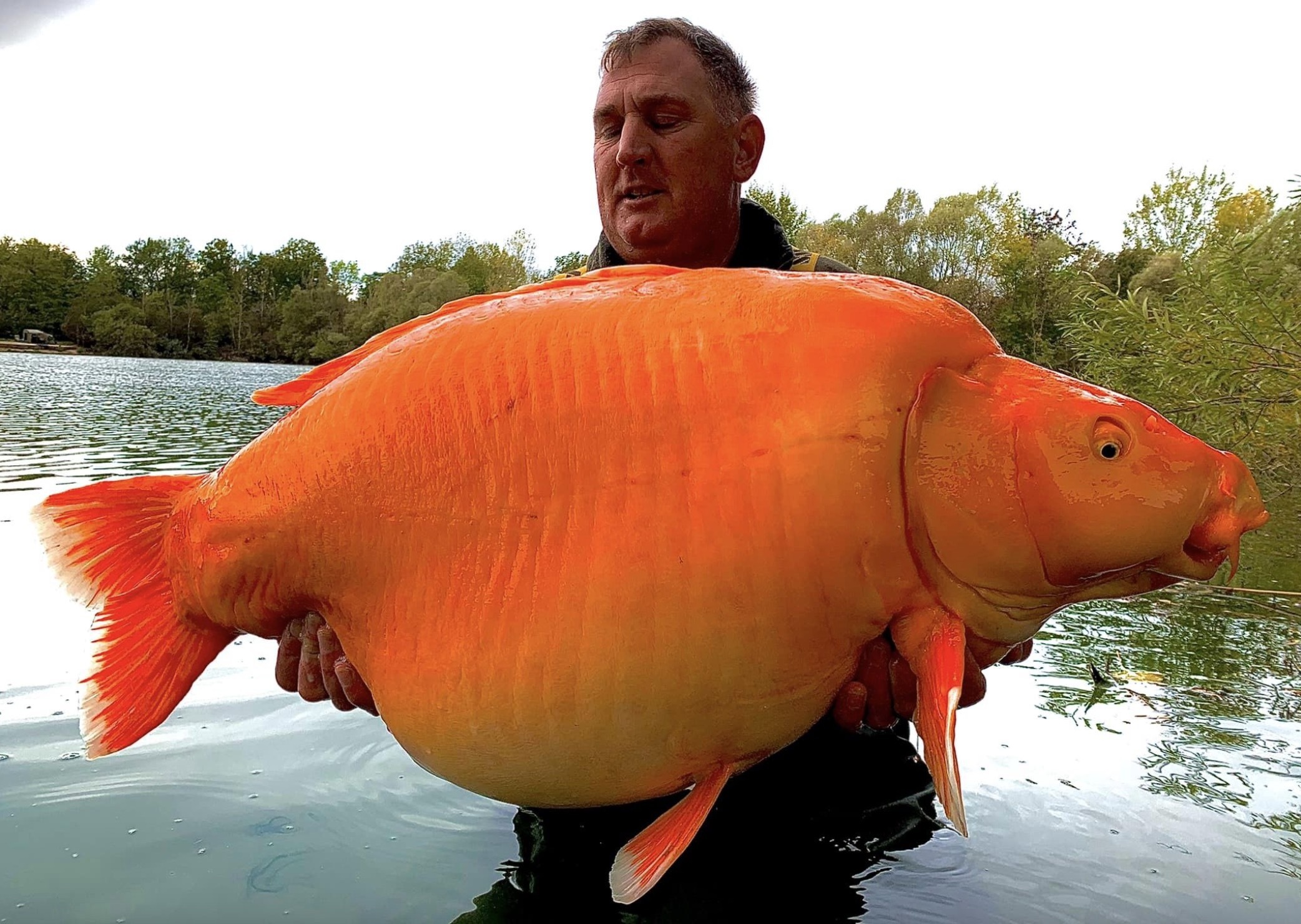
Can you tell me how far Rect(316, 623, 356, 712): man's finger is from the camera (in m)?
1.87

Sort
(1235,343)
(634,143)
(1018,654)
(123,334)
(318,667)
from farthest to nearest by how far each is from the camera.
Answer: (123,334) < (1235,343) < (634,143) < (1018,654) < (318,667)

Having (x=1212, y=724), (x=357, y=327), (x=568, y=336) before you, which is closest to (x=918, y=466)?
(x=568, y=336)

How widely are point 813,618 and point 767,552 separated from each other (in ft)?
0.46

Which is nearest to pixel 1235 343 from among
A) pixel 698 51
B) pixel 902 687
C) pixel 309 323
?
pixel 698 51

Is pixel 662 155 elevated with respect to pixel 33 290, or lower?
lower

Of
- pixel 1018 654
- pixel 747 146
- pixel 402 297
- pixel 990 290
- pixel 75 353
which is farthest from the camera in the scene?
pixel 75 353

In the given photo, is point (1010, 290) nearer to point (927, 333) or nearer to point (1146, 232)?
point (1146, 232)

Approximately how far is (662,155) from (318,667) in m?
1.82

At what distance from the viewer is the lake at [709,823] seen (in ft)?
7.07

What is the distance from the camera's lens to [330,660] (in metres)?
1.92

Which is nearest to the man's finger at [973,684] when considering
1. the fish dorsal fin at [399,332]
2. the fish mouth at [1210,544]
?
the fish mouth at [1210,544]

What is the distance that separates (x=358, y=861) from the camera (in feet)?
7.66

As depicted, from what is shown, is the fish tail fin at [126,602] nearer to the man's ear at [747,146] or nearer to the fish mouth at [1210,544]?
the fish mouth at [1210,544]

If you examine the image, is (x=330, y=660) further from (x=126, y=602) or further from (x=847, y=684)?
(x=847, y=684)
